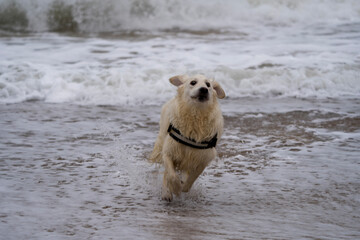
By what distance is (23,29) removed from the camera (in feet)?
Answer: 52.7

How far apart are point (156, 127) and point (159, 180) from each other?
2.07 metres

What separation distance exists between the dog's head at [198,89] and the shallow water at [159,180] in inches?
34.1

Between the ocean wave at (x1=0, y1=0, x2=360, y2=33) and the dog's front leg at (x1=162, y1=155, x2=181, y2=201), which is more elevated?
the ocean wave at (x1=0, y1=0, x2=360, y2=33)

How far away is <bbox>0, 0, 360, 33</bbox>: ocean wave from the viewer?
16.6 meters

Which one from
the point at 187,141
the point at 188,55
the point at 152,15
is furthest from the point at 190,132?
the point at 152,15

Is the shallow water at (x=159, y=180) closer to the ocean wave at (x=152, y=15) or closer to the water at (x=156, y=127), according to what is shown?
the water at (x=156, y=127)

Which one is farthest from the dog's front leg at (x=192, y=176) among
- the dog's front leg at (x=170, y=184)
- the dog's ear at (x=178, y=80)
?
the dog's ear at (x=178, y=80)

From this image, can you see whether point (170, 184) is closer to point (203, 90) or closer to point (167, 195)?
point (167, 195)

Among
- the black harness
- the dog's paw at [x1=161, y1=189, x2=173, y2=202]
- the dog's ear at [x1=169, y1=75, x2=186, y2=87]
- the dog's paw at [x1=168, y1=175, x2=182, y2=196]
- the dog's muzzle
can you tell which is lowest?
the dog's paw at [x1=161, y1=189, x2=173, y2=202]

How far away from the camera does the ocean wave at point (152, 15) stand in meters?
16.6

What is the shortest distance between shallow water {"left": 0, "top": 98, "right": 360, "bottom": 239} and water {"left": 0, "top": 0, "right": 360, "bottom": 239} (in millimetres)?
18

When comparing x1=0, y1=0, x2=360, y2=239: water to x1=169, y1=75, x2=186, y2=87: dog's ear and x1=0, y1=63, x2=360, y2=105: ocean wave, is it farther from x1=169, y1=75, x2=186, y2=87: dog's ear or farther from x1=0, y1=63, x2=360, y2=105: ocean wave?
x1=169, y1=75, x2=186, y2=87: dog's ear

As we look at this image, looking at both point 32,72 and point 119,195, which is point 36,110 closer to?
point 32,72

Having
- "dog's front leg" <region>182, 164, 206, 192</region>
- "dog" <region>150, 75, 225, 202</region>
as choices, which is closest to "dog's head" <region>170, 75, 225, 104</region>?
"dog" <region>150, 75, 225, 202</region>
